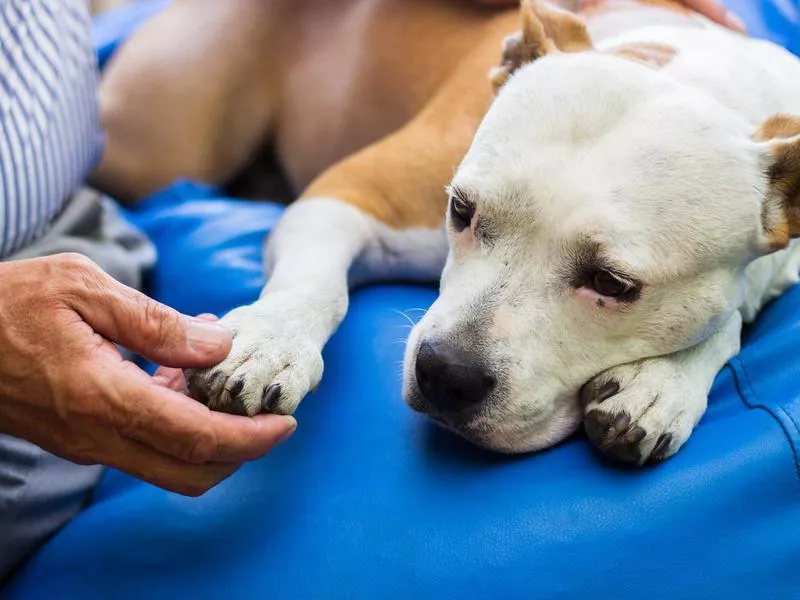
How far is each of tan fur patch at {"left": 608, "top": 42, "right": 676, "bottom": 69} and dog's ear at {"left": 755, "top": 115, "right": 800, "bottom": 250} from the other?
22cm

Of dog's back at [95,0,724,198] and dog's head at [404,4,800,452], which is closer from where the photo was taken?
dog's head at [404,4,800,452]

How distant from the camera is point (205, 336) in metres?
1.05

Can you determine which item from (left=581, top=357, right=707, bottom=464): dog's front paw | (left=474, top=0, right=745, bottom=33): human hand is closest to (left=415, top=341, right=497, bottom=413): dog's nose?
(left=581, top=357, right=707, bottom=464): dog's front paw

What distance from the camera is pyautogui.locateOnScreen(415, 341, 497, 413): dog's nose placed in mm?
1056

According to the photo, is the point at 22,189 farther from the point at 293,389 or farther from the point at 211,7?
the point at 211,7

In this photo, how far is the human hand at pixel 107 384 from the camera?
3.20ft

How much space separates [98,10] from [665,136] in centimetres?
321

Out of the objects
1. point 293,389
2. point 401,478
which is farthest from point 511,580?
point 293,389

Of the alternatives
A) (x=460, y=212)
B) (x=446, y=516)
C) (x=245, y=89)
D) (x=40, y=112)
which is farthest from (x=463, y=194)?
(x=245, y=89)

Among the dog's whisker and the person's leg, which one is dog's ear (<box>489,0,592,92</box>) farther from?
the person's leg

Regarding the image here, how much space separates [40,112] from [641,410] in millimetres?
1128

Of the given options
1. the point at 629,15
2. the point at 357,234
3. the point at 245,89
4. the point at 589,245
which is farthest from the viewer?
the point at 245,89

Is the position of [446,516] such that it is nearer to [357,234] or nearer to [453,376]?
[453,376]

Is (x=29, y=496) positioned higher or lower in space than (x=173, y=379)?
lower
